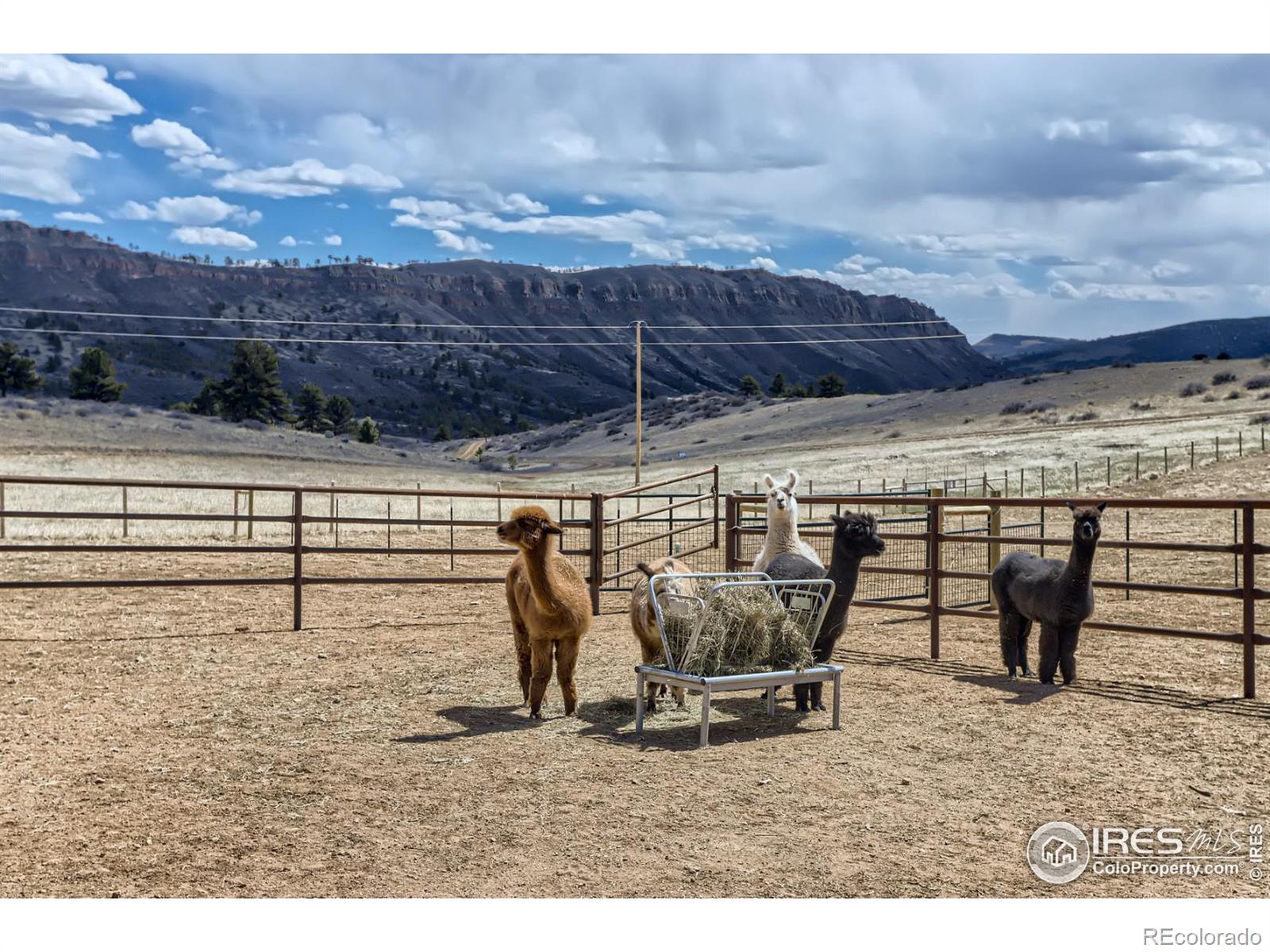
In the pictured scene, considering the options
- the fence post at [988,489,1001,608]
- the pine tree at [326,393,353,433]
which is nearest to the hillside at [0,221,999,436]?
the pine tree at [326,393,353,433]

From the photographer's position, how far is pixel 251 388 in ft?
262

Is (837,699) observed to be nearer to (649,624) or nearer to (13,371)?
(649,624)

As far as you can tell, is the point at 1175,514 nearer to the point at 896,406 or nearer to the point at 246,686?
the point at 246,686

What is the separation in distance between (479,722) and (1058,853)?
407 cm

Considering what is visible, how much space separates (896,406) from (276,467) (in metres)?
40.2

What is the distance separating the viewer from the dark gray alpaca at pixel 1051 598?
863cm

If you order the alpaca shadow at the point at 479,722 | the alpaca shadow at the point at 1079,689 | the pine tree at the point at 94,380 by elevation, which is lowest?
the alpaca shadow at the point at 479,722

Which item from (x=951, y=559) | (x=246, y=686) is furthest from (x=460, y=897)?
(x=951, y=559)

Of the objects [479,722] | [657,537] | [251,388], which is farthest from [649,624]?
[251,388]

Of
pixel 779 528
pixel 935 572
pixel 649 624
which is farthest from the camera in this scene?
pixel 935 572

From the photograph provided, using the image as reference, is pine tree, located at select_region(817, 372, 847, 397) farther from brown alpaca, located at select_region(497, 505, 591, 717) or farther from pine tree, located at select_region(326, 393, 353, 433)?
brown alpaca, located at select_region(497, 505, 591, 717)

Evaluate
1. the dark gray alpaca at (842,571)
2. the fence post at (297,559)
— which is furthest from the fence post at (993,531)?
the fence post at (297,559)

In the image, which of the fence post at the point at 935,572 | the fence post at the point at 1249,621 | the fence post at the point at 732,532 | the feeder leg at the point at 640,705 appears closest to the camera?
the feeder leg at the point at 640,705

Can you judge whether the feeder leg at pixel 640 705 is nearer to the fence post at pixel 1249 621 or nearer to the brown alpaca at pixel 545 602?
the brown alpaca at pixel 545 602
